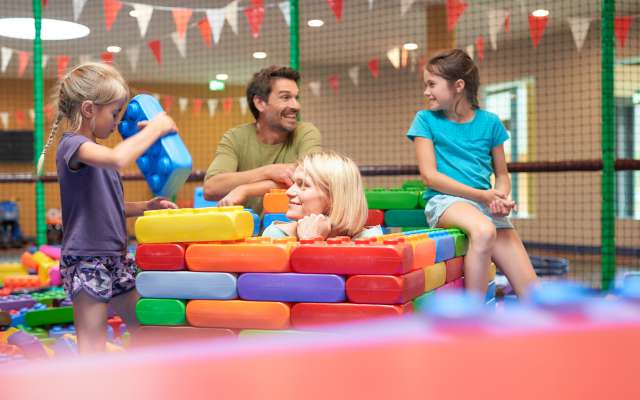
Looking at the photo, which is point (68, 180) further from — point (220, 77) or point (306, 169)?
point (220, 77)

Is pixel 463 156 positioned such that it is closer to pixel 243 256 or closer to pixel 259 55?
pixel 243 256

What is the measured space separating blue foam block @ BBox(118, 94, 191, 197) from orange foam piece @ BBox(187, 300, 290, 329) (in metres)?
0.38

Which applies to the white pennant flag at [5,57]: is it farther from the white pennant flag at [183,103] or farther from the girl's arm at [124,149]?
the girl's arm at [124,149]

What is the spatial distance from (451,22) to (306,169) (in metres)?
3.48

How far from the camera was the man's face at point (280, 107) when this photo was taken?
314cm

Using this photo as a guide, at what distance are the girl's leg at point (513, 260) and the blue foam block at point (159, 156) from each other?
1.21 m

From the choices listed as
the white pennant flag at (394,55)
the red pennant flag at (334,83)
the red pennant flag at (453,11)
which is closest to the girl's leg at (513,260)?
the red pennant flag at (453,11)

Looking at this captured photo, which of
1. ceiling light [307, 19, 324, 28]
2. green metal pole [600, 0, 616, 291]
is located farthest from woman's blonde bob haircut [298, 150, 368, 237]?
ceiling light [307, 19, 324, 28]

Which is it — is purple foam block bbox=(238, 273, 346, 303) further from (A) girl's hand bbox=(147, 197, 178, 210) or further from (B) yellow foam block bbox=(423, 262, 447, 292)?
(A) girl's hand bbox=(147, 197, 178, 210)

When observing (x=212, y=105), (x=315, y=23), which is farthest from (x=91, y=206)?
(x=212, y=105)

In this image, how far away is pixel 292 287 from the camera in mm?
1613

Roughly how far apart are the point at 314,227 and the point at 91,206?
639mm

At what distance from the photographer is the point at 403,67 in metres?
10.5

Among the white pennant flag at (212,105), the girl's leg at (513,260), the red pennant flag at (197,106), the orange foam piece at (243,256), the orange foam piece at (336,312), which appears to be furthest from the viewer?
the red pennant flag at (197,106)
